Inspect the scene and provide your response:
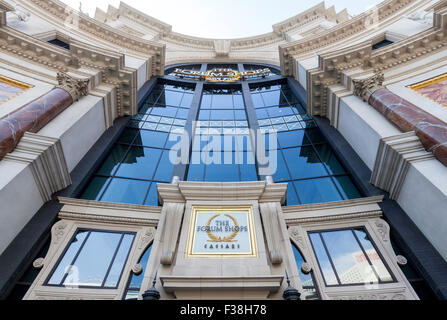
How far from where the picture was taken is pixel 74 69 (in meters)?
12.6

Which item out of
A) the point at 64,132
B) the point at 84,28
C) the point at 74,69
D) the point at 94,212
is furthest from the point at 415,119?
the point at 84,28

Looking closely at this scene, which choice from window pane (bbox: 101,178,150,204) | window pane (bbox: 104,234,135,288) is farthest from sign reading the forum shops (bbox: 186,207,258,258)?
window pane (bbox: 101,178,150,204)

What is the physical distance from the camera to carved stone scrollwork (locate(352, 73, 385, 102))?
10.7 m

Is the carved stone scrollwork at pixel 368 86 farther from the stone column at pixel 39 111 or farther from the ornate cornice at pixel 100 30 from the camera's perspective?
the ornate cornice at pixel 100 30

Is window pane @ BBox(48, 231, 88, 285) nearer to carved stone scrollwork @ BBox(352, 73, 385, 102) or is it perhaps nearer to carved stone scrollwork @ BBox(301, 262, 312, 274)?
carved stone scrollwork @ BBox(301, 262, 312, 274)

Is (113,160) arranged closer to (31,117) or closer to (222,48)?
(31,117)

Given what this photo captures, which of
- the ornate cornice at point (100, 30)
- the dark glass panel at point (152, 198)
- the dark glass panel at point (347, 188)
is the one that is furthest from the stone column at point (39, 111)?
the dark glass panel at point (347, 188)

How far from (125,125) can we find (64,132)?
506cm

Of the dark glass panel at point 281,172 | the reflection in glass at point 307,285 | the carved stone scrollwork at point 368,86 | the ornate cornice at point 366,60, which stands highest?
the ornate cornice at point 366,60

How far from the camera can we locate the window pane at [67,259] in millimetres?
6674

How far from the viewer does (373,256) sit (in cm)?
718

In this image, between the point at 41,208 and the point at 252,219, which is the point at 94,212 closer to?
the point at 41,208

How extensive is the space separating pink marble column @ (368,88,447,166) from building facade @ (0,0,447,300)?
0.06 meters

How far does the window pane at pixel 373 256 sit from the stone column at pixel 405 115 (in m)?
3.17
